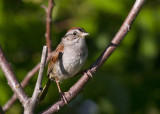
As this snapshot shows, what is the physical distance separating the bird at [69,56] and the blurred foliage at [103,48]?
143 millimetres

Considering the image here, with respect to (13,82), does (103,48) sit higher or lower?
lower

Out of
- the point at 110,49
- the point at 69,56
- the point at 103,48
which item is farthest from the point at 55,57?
the point at 110,49

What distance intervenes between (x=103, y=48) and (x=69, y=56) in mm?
634

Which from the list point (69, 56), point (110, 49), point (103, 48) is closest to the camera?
point (110, 49)

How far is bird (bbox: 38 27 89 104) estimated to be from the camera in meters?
4.86

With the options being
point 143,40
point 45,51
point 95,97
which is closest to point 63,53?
point 95,97

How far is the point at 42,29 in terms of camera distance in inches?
209

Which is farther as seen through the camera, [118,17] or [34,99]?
[118,17]

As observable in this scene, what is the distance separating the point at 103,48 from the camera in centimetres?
541

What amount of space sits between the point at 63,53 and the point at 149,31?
127 centimetres

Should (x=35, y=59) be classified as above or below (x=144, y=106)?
above

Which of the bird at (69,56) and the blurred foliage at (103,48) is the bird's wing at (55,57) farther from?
the blurred foliage at (103,48)

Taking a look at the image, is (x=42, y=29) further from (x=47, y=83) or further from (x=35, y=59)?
(x=47, y=83)

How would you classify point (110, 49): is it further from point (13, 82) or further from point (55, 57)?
point (55, 57)
